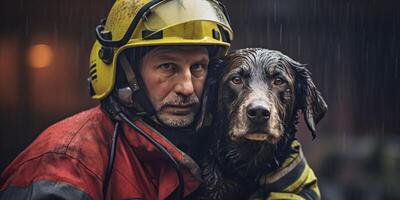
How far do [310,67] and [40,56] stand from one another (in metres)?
3.10

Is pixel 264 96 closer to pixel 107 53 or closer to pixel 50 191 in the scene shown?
pixel 107 53

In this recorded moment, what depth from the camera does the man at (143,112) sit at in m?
4.27

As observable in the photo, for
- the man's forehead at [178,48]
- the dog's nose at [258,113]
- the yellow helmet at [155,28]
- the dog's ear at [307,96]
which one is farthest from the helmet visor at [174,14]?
the dog's nose at [258,113]

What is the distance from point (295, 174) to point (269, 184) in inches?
6.2

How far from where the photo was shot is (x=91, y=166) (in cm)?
422

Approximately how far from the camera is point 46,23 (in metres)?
9.16

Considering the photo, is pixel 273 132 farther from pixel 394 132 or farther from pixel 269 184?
pixel 394 132

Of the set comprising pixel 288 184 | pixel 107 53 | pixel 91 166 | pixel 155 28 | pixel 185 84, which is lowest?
pixel 288 184

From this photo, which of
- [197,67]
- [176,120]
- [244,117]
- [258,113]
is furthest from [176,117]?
[258,113]

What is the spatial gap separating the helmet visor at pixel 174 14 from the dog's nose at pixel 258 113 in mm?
657

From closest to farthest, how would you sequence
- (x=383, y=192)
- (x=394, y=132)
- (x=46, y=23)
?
(x=46, y=23), (x=383, y=192), (x=394, y=132)

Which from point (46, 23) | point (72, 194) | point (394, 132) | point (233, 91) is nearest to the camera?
point (72, 194)

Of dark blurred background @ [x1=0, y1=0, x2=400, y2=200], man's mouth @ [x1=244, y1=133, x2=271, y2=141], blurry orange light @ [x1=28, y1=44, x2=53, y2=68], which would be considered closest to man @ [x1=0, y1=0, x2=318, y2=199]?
man's mouth @ [x1=244, y1=133, x2=271, y2=141]

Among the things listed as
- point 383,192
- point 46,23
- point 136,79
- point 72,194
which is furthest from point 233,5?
point 72,194
